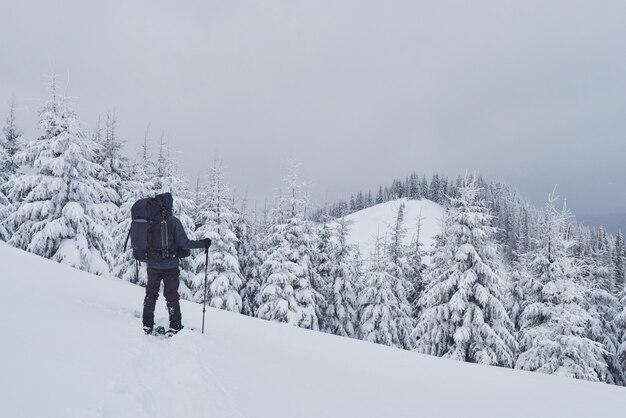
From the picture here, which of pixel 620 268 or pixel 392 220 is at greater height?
pixel 392 220

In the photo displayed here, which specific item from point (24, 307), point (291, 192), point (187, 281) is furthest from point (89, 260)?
point (24, 307)

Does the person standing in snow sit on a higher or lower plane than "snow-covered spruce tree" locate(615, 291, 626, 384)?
higher

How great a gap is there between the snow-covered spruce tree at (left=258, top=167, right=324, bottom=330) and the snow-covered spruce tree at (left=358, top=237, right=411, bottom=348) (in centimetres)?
446

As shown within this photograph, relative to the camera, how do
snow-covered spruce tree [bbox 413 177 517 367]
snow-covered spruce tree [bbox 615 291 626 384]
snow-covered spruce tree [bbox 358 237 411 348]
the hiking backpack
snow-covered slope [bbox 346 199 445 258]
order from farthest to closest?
snow-covered slope [bbox 346 199 445 258] < snow-covered spruce tree [bbox 358 237 411 348] < snow-covered spruce tree [bbox 615 291 626 384] < snow-covered spruce tree [bbox 413 177 517 367] < the hiking backpack

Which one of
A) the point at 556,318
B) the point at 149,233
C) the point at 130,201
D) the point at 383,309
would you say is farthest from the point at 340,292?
the point at 149,233

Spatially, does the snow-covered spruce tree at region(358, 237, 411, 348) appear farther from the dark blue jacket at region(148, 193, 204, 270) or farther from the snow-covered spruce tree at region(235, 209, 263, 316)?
the dark blue jacket at region(148, 193, 204, 270)

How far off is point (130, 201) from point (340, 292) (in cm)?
1692

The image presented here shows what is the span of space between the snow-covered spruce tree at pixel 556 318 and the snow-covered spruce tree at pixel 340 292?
12582mm

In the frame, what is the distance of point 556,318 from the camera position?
19.7m

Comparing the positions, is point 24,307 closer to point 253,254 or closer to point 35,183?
point 35,183

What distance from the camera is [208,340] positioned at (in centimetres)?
674

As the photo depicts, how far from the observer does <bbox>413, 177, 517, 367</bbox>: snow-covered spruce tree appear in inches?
729

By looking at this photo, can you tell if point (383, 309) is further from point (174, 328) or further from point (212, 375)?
point (212, 375)

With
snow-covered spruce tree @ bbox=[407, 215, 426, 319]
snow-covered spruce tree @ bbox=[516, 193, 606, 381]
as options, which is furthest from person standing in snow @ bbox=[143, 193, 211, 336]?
snow-covered spruce tree @ bbox=[407, 215, 426, 319]
